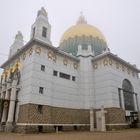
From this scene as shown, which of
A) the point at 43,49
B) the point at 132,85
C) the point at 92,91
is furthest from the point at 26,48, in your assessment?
the point at 132,85

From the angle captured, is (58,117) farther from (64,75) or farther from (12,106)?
(64,75)

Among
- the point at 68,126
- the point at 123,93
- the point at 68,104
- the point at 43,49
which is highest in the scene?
the point at 43,49

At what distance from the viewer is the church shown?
2341 cm

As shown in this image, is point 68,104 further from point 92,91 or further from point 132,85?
point 132,85

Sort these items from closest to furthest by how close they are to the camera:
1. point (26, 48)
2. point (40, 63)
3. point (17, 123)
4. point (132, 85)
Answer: point (17, 123), point (40, 63), point (26, 48), point (132, 85)

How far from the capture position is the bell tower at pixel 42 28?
1081 inches

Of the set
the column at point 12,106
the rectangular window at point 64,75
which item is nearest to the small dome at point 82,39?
the rectangular window at point 64,75

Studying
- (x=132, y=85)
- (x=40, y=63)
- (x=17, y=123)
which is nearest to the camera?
(x=17, y=123)

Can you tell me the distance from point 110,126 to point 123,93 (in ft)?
25.3

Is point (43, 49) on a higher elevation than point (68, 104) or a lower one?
higher

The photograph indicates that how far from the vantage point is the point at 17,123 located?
899 inches

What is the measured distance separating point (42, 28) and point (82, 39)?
10.8 m

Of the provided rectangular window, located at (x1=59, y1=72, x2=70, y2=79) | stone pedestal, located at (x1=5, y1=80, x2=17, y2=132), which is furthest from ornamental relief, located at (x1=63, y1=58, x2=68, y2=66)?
stone pedestal, located at (x1=5, y1=80, x2=17, y2=132)

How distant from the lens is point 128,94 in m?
32.4
